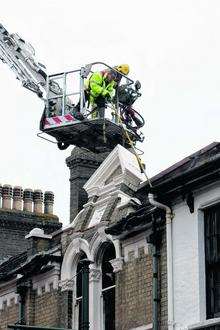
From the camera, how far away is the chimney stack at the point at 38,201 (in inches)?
1358

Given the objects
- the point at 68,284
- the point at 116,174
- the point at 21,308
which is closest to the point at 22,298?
the point at 21,308

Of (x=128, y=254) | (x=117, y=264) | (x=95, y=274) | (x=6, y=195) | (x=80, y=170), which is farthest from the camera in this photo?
(x=6, y=195)

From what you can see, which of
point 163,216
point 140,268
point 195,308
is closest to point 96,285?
point 140,268

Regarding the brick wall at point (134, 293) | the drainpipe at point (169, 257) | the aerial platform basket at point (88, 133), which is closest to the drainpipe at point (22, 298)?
the aerial platform basket at point (88, 133)

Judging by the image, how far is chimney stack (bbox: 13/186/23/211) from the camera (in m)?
33.9

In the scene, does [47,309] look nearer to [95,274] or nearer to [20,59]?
[95,274]

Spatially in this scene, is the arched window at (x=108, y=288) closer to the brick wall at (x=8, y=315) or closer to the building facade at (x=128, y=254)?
the building facade at (x=128, y=254)

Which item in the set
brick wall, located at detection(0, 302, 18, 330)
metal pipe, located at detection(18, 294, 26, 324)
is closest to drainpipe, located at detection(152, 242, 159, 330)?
metal pipe, located at detection(18, 294, 26, 324)

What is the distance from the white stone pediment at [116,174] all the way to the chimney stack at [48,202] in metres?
11.3

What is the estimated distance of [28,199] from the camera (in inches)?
1358

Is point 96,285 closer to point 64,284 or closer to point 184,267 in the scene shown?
point 64,284

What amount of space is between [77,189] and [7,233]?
326 inches

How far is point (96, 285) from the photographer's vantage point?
2244 cm

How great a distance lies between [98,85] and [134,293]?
4769mm
